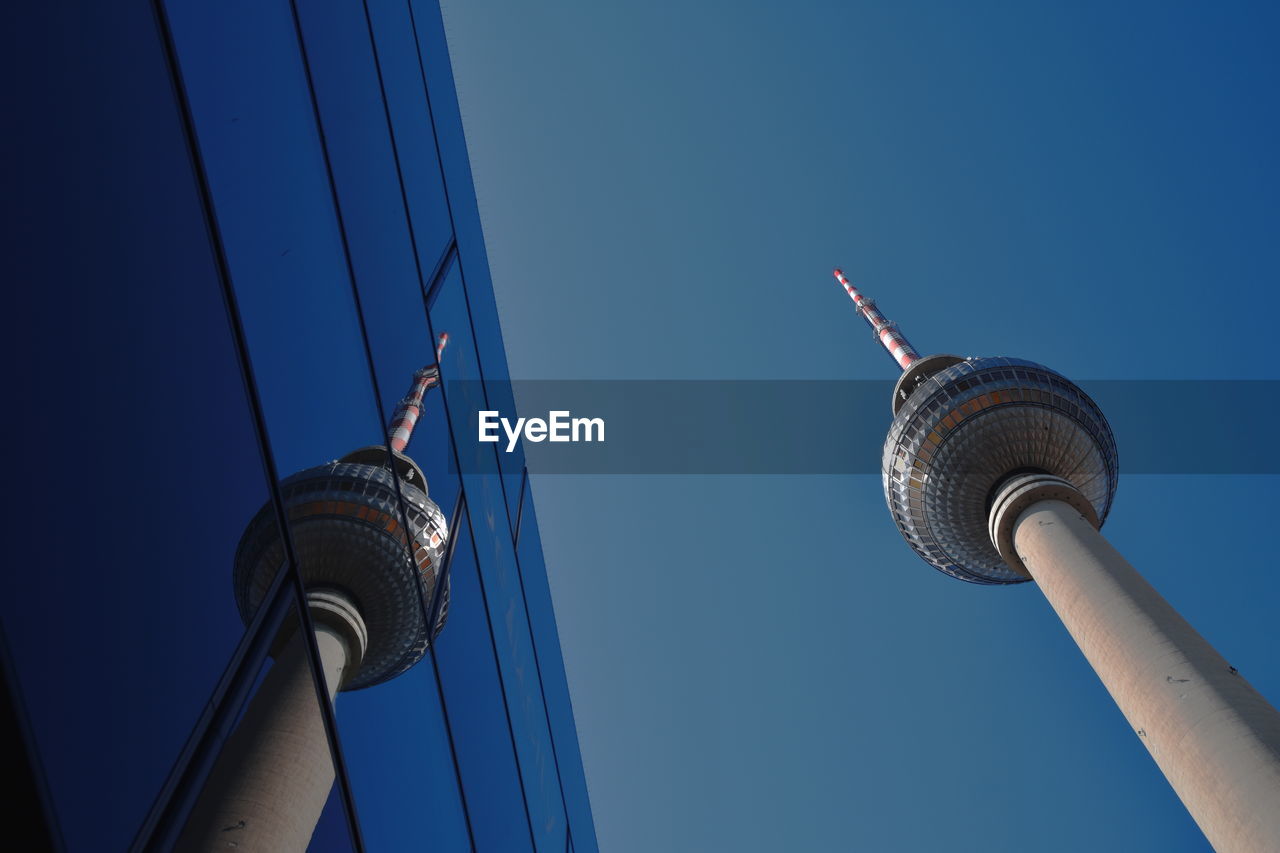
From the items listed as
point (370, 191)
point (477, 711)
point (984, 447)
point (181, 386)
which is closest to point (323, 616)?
point (477, 711)

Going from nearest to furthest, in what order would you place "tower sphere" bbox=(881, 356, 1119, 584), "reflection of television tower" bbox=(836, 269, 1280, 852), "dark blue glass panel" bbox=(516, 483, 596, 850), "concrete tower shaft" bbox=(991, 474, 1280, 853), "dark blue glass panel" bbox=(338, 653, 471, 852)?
1. "dark blue glass panel" bbox=(338, 653, 471, 852)
2. "dark blue glass panel" bbox=(516, 483, 596, 850)
3. "concrete tower shaft" bbox=(991, 474, 1280, 853)
4. "reflection of television tower" bbox=(836, 269, 1280, 852)
5. "tower sphere" bbox=(881, 356, 1119, 584)

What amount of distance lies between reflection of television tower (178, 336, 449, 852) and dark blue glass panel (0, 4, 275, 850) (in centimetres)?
37

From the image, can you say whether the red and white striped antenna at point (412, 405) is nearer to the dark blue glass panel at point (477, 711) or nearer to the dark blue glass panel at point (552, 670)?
the dark blue glass panel at point (477, 711)

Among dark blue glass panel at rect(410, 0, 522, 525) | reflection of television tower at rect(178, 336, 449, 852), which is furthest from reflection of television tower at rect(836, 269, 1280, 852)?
reflection of television tower at rect(178, 336, 449, 852)

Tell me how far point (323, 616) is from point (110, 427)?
502cm

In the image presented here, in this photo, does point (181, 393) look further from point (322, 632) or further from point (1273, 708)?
point (1273, 708)

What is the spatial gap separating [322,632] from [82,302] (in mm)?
4273

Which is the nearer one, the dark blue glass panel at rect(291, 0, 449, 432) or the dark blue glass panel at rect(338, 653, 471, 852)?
the dark blue glass panel at rect(338, 653, 471, 852)

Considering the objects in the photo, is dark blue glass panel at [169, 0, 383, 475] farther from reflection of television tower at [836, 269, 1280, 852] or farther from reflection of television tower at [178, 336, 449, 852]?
reflection of television tower at [836, 269, 1280, 852]

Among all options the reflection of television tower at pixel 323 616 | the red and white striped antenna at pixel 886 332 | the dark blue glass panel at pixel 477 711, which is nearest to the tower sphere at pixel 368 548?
the reflection of television tower at pixel 323 616

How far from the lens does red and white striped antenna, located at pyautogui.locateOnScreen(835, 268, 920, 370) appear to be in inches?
1823

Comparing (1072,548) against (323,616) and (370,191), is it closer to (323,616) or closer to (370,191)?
(323,616)

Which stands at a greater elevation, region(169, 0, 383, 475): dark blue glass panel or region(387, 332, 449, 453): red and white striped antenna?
region(387, 332, 449, 453): red and white striped antenna

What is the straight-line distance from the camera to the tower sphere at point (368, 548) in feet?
13.7
